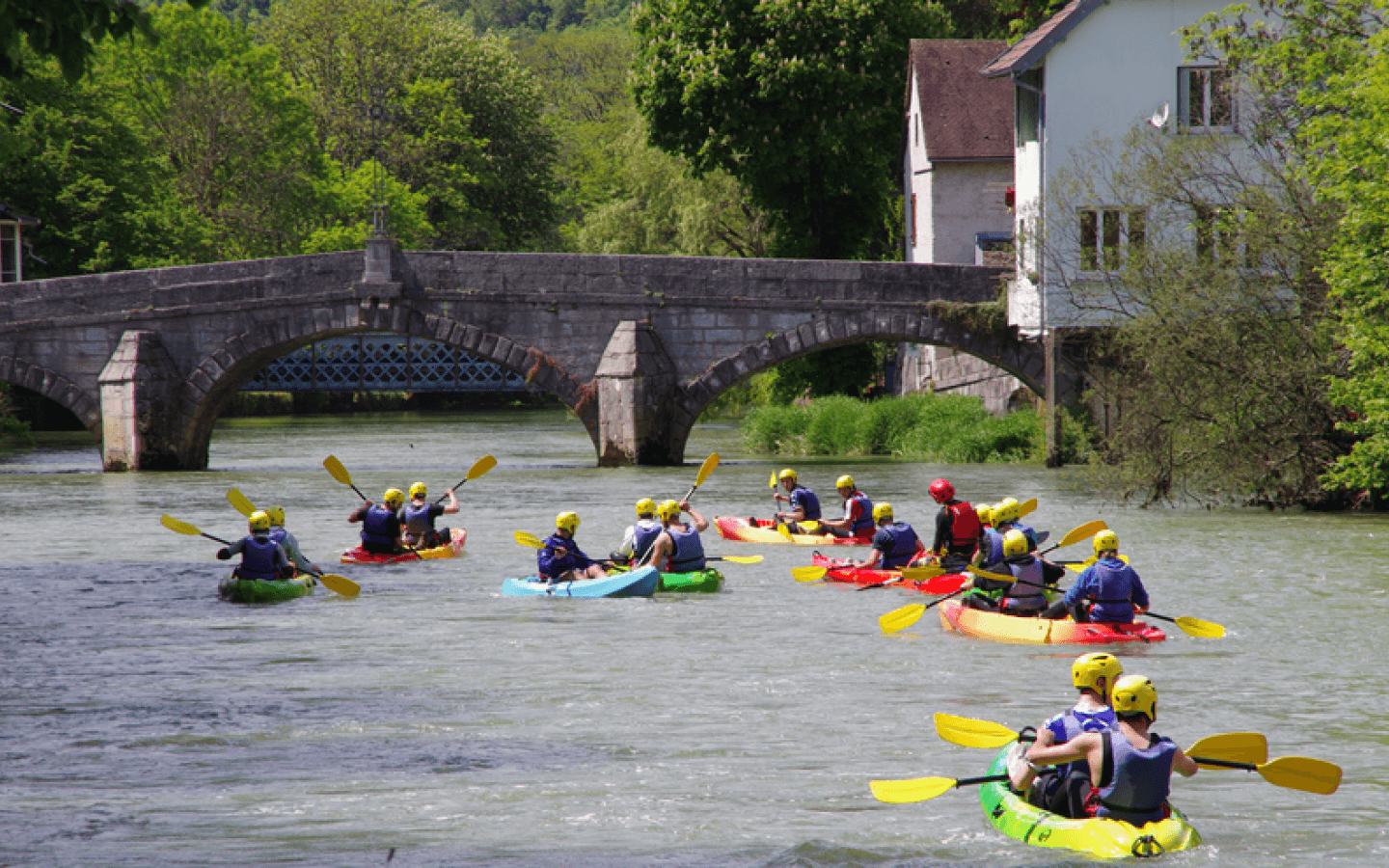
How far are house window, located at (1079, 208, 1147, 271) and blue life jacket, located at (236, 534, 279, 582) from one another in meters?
14.6

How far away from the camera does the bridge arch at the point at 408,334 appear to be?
104 feet

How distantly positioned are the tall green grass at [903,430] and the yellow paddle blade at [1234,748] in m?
23.4

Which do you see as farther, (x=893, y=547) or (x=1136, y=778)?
(x=893, y=547)

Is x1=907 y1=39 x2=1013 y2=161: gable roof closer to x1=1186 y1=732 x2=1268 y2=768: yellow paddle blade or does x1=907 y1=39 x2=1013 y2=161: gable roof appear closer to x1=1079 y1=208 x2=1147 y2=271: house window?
x1=1079 y1=208 x2=1147 y2=271: house window

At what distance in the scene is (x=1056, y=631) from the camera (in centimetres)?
1277

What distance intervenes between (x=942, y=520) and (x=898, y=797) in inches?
314

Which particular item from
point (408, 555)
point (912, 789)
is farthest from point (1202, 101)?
point (912, 789)

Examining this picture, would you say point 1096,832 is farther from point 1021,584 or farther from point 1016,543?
point 1021,584

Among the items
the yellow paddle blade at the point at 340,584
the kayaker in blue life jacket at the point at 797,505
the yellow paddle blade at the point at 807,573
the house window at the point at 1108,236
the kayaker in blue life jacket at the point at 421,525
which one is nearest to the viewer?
the yellow paddle blade at the point at 340,584

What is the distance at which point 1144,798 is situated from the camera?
757 centimetres

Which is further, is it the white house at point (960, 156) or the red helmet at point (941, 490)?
the white house at point (960, 156)

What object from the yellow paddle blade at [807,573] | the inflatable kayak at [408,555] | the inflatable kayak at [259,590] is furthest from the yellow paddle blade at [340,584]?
the yellow paddle blade at [807,573]

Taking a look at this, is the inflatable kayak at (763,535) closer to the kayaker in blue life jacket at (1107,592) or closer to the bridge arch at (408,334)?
the kayaker in blue life jacket at (1107,592)

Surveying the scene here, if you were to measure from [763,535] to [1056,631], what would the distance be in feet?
25.9
